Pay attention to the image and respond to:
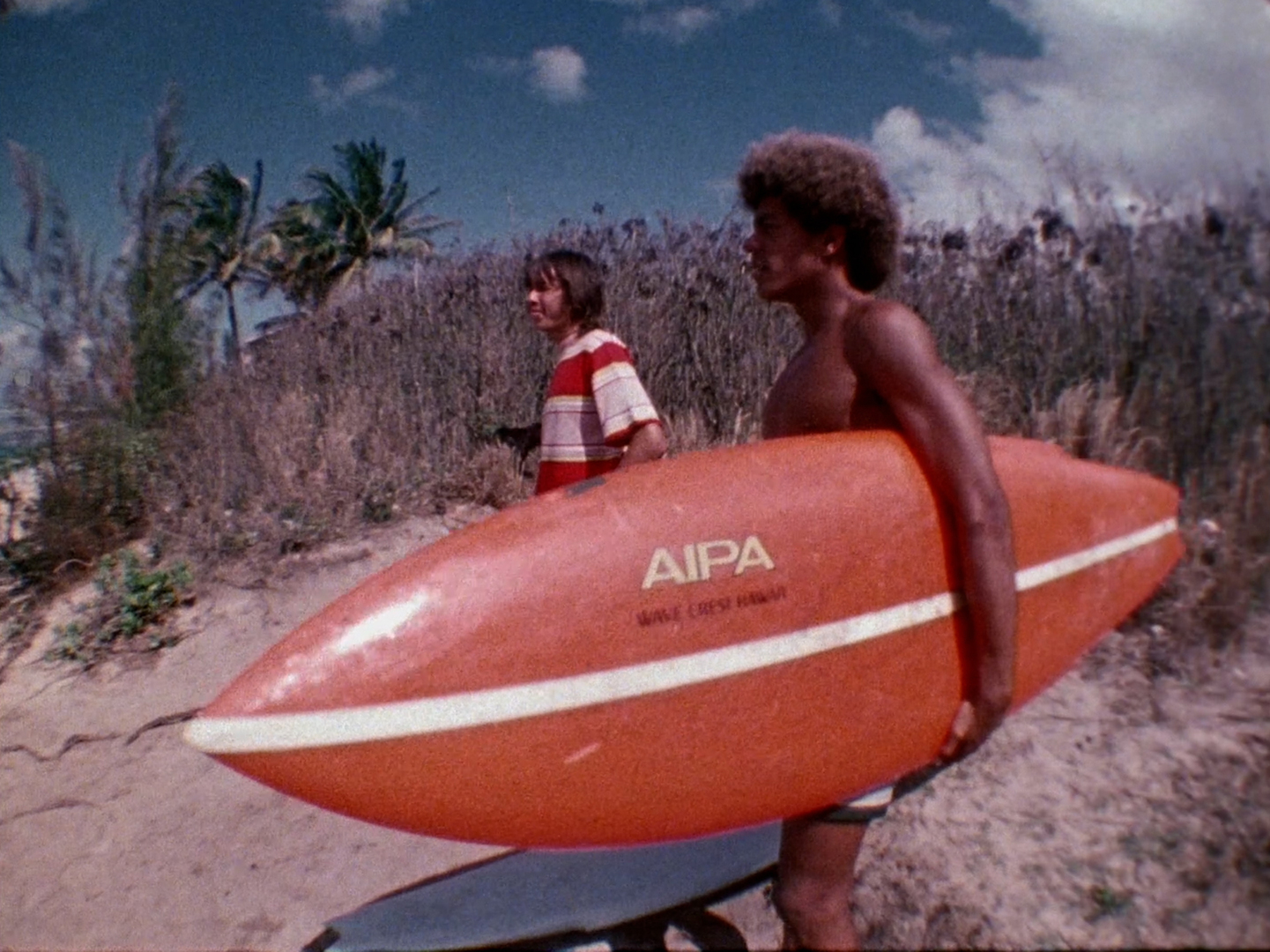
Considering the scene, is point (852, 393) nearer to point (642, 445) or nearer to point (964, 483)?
point (964, 483)

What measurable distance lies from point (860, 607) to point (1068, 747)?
887 mm

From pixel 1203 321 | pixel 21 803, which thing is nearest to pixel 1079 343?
pixel 1203 321

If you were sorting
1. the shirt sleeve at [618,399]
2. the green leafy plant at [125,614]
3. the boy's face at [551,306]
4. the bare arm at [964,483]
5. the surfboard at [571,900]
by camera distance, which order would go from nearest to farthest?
1. the bare arm at [964,483]
2. the surfboard at [571,900]
3. the shirt sleeve at [618,399]
4. the boy's face at [551,306]
5. the green leafy plant at [125,614]

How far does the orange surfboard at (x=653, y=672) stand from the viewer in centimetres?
148

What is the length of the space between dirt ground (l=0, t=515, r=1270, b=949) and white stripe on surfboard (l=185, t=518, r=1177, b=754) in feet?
1.90

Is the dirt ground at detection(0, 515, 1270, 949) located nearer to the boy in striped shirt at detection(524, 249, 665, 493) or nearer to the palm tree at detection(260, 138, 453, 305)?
the boy in striped shirt at detection(524, 249, 665, 493)

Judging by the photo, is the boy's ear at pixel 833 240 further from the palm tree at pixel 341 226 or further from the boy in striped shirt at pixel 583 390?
the palm tree at pixel 341 226

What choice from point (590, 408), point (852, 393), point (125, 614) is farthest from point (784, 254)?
point (125, 614)

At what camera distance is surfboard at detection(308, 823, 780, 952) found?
1.96 m

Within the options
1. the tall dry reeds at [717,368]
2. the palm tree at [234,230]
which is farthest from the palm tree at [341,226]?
the tall dry reeds at [717,368]

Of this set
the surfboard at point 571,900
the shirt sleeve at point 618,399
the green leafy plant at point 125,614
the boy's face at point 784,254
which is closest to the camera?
the boy's face at point 784,254

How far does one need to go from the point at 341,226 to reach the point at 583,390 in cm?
4269

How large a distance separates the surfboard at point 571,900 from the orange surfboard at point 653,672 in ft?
1.76

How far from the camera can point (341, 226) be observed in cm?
4141
